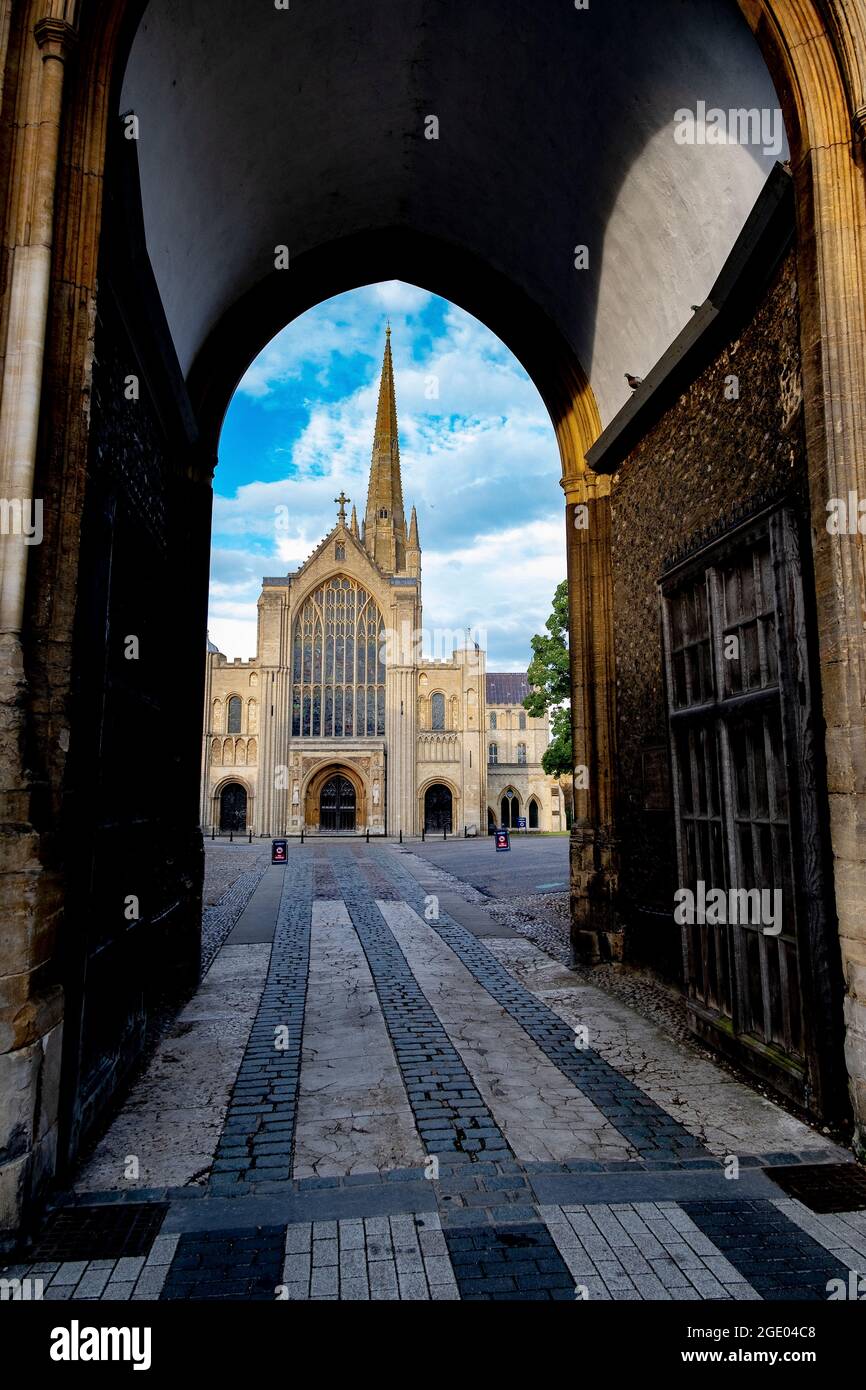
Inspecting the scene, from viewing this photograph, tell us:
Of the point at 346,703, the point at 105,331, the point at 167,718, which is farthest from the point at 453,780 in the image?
the point at 105,331

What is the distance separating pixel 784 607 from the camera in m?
4.44

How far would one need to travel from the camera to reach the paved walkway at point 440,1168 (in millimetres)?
2775

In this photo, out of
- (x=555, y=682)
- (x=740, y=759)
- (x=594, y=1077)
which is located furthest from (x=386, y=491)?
(x=594, y=1077)

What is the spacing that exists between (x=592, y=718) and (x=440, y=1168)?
5468 millimetres

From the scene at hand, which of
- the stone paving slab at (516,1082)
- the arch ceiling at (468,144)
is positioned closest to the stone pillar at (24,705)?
the arch ceiling at (468,144)

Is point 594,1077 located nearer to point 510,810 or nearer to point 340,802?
point 340,802

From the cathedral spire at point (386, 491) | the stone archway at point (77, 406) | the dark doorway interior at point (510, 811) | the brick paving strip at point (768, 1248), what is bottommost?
the brick paving strip at point (768, 1248)

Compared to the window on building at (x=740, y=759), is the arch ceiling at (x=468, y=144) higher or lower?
higher

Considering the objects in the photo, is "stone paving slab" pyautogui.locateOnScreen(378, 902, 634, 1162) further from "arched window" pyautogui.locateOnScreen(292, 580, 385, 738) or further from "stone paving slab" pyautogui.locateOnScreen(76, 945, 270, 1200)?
"arched window" pyautogui.locateOnScreen(292, 580, 385, 738)

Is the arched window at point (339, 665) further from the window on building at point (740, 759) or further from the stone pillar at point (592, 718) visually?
the window on building at point (740, 759)

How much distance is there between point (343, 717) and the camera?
4450 centimetres

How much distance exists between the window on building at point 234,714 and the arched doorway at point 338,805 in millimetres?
6391
